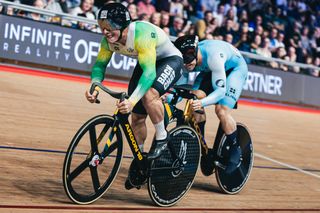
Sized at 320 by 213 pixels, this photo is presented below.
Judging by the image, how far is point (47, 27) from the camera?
39.8 ft

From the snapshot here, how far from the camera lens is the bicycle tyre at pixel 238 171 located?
6238 mm

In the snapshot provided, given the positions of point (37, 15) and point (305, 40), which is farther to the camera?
point (305, 40)

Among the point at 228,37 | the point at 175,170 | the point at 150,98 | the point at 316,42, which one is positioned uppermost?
the point at 150,98

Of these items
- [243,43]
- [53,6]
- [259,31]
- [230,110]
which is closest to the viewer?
[230,110]

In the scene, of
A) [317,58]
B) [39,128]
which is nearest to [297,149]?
[39,128]

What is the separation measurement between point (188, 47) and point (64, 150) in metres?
1.95

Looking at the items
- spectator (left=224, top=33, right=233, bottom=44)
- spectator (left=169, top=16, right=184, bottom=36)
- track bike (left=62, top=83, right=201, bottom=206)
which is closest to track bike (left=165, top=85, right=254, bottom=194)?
track bike (left=62, top=83, right=201, bottom=206)

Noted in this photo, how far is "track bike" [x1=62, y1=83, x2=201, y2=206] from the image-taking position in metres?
4.80

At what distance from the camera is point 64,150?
702cm

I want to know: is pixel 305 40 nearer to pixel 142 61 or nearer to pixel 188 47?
pixel 188 47

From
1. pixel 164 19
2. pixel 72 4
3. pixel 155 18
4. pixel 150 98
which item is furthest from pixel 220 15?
pixel 150 98

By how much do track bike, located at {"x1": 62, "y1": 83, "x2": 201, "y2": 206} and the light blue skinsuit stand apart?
40cm

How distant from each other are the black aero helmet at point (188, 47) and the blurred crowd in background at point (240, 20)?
21.9ft

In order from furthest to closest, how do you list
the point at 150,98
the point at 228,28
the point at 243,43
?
the point at 243,43, the point at 228,28, the point at 150,98
